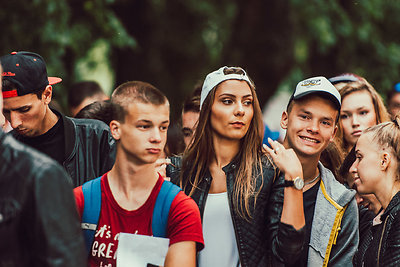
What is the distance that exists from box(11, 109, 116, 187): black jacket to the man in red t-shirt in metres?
1.00

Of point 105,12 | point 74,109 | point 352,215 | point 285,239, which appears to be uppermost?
point 105,12

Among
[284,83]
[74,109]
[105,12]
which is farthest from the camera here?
[284,83]

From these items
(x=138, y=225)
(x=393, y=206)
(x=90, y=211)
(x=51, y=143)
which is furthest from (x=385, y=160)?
(x=51, y=143)

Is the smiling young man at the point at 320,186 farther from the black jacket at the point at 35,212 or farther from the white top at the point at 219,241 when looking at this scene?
the black jacket at the point at 35,212

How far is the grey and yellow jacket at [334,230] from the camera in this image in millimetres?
3908

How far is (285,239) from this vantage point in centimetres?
351

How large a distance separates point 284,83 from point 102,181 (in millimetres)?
9426

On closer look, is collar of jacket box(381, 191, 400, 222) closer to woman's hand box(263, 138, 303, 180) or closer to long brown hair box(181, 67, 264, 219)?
woman's hand box(263, 138, 303, 180)

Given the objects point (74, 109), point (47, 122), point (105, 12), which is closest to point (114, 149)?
point (47, 122)

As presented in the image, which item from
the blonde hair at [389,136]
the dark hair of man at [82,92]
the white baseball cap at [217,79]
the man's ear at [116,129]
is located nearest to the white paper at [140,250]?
the man's ear at [116,129]

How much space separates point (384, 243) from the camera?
372 centimetres

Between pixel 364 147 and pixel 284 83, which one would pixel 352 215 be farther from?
pixel 284 83

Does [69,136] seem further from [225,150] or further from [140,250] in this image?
[140,250]

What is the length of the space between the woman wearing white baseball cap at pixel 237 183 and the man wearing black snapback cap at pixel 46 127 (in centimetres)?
66
